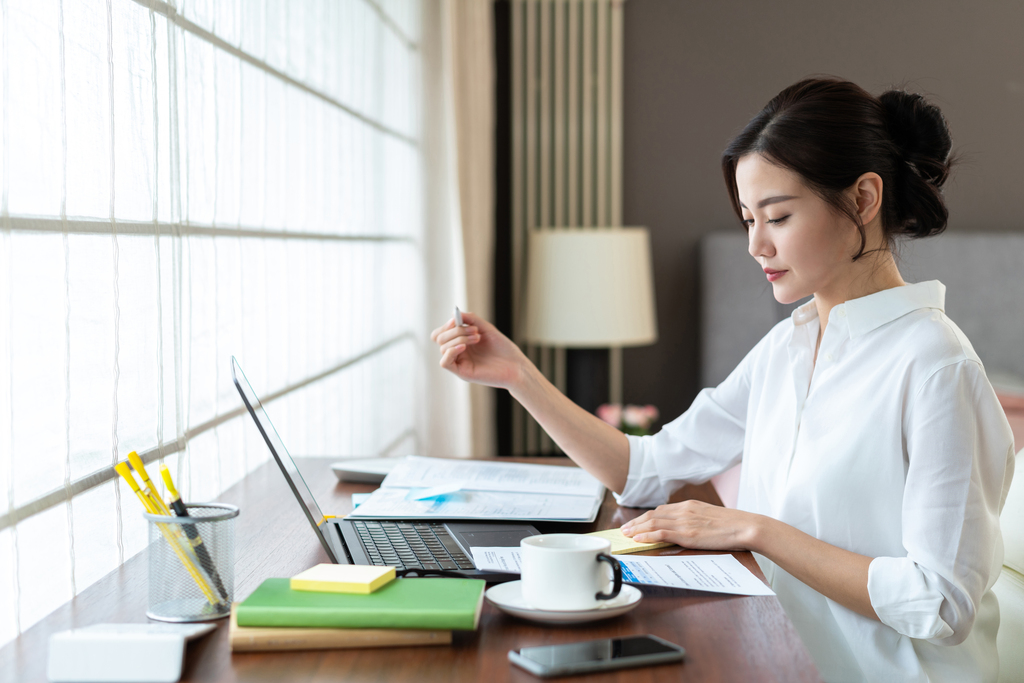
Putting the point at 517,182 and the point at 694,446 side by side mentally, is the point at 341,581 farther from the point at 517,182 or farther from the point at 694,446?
the point at 517,182

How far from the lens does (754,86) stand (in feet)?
10.0

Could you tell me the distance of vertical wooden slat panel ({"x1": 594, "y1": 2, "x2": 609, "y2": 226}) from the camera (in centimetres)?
307

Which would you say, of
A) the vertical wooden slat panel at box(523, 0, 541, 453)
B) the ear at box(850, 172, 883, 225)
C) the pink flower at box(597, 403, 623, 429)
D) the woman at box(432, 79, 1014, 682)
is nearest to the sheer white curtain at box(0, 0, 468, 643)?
the woman at box(432, 79, 1014, 682)

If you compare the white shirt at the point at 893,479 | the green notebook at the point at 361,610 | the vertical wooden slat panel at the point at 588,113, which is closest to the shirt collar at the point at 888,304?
the white shirt at the point at 893,479

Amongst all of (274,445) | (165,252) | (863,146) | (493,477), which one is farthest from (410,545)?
(863,146)

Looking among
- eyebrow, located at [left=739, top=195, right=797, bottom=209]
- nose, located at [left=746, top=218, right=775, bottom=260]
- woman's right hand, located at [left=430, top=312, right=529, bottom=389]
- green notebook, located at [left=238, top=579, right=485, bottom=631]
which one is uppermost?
eyebrow, located at [left=739, top=195, right=797, bottom=209]

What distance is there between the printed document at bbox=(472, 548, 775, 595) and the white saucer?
0.07m

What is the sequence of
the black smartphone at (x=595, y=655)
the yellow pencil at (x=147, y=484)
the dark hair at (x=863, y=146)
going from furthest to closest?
the dark hair at (x=863, y=146) → the yellow pencil at (x=147, y=484) → the black smartphone at (x=595, y=655)

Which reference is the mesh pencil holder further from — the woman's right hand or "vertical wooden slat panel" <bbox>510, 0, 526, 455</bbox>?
"vertical wooden slat panel" <bbox>510, 0, 526, 455</bbox>

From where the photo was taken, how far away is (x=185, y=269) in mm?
1123

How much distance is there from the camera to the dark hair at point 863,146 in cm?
104

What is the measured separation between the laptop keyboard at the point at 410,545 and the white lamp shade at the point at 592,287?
1.85 metres

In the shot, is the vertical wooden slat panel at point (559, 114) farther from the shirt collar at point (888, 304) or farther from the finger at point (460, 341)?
the shirt collar at point (888, 304)

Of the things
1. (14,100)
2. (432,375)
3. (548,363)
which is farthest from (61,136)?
(548,363)
